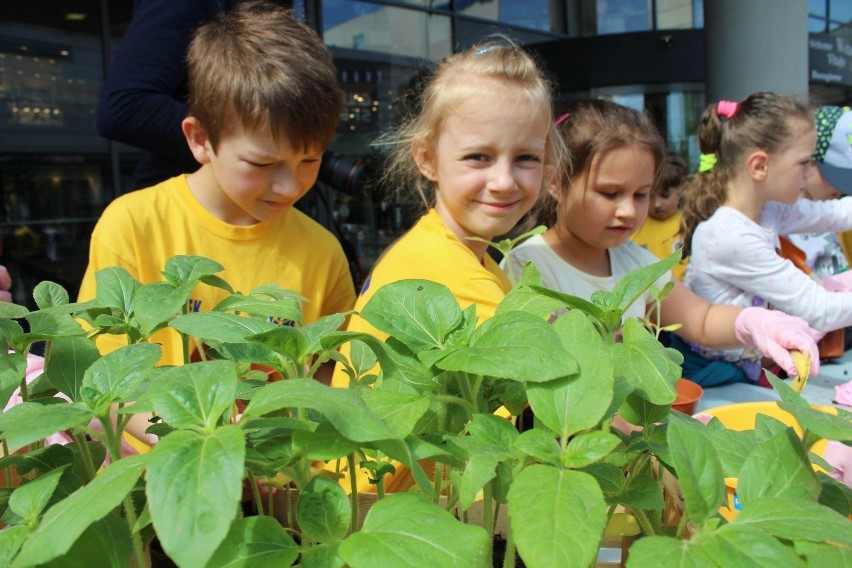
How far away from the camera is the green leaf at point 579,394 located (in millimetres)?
291

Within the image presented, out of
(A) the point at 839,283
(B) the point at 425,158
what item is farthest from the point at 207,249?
(A) the point at 839,283

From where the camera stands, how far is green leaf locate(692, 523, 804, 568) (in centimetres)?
23

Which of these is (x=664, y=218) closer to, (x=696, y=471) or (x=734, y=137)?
(x=734, y=137)

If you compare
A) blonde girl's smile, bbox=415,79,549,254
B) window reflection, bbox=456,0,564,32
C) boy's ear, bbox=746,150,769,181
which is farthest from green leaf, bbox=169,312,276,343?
window reflection, bbox=456,0,564,32

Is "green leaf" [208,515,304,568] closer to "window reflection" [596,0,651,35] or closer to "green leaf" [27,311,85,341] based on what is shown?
"green leaf" [27,311,85,341]

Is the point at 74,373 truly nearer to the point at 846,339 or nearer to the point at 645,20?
the point at 846,339

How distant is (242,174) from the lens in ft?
3.45

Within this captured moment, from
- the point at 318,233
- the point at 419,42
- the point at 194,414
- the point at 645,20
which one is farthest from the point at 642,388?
→ the point at 645,20

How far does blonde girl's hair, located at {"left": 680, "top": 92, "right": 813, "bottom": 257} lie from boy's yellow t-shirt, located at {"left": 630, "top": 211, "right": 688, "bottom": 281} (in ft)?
1.43

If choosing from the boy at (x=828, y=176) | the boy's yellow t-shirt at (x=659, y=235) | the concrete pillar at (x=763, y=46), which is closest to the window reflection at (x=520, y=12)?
the concrete pillar at (x=763, y=46)

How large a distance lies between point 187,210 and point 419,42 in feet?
11.8

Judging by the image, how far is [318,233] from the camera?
133 centimetres

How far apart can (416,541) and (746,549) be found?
11 cm

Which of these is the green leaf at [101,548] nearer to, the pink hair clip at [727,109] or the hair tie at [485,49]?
the hair tie at [485,49]
